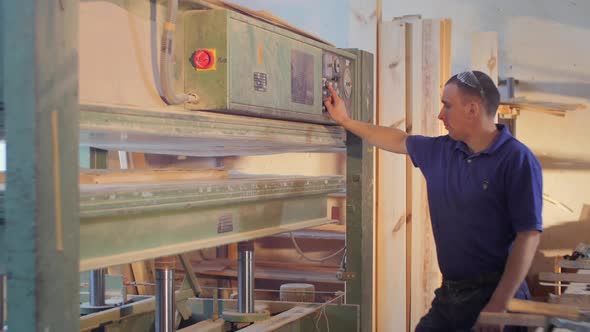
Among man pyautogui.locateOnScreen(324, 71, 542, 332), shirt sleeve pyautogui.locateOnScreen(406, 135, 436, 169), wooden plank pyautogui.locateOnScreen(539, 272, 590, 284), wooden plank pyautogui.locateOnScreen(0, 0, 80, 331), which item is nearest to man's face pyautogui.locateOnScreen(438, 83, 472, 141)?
man pyautogui.locateOnScreen(324, 71, 542, 332)

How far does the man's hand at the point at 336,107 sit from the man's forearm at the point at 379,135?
0.03 metres

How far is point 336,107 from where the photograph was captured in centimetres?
239

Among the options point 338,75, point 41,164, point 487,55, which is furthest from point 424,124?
point 41,164

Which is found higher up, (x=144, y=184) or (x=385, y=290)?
(x=144, y=184)

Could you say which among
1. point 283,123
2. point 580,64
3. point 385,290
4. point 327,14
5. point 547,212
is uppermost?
point 327,14

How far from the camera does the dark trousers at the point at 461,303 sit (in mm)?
2229

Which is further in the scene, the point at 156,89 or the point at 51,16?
the point at 156,89

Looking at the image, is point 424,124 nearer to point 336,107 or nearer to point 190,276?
point 336,107

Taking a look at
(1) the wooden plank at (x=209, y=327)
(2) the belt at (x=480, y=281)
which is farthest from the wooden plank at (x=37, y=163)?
(2) the belt at (x=480, y=281)

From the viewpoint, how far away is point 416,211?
365 centimetres

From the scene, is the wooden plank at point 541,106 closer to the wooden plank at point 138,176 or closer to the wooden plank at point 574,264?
the wooden plank at point 574,264

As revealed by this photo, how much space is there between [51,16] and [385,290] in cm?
270

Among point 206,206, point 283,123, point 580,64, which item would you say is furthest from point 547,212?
point 206,206

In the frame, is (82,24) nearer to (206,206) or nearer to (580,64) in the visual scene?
(206,206)
